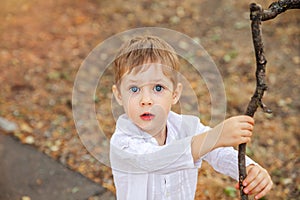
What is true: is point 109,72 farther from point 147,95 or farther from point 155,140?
point 147,95

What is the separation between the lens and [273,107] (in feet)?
15.4

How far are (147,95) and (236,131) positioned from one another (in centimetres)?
40

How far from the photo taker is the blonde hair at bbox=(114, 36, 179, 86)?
2.21 meters

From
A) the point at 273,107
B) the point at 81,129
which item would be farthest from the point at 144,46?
the point at 273,107

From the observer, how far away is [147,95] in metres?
2.17

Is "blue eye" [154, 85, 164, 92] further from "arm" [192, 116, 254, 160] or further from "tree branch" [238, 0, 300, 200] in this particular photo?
"tree branch" [238, 0, 300, 200]

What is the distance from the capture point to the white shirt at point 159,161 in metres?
2.13

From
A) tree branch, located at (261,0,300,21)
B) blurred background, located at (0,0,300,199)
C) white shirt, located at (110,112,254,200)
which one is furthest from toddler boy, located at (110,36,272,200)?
blurred background, located at (0,0,300,199)

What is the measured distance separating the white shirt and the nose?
0.14 m

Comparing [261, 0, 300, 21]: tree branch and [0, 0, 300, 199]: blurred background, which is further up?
[0, 0, 300, 199]: blurred background

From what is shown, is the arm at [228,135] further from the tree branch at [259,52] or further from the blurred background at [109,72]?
the blurred background at [109,72]

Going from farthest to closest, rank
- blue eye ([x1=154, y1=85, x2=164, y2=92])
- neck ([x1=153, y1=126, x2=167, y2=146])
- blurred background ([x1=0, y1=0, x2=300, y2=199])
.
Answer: blurred background ([x1=0, y1=0, x2=300, y2=199]) → neck ([x1=153, y1=126, x2=167, y2=146]) → blue eye ([x1=154, y1=85, x2=164, y2=92])


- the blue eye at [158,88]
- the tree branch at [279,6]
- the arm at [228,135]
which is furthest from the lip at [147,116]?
the tree branch at [279,6]

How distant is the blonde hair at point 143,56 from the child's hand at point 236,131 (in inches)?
15.0
